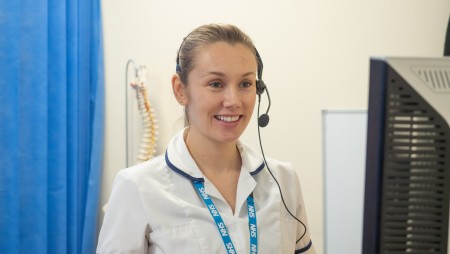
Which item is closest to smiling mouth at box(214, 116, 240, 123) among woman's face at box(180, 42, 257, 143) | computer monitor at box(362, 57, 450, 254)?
woman's face at box(180, 42, 257, 143)

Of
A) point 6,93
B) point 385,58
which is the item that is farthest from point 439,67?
point 6,93

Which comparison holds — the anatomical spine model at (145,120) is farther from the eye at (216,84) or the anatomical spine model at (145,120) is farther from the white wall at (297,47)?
the eye at (216,84)

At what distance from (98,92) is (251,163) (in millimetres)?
1332

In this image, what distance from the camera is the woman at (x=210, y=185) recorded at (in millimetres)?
1088

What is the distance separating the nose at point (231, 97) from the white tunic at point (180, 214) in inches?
8.0

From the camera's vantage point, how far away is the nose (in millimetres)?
1126

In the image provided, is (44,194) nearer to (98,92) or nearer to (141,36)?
(98,92)

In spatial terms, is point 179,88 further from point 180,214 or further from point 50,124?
point 50,124

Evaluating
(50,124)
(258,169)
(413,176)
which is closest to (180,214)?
(258,169)

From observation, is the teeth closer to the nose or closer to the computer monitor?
the nose

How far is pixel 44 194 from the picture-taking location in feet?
6.45

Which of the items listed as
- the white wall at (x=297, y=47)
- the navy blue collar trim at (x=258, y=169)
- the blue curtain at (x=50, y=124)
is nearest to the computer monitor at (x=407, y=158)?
the navy blue collar trim at (x=258, y=169)

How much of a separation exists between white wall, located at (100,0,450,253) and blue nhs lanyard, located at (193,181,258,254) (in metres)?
1.23

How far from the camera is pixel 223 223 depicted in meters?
1.09
